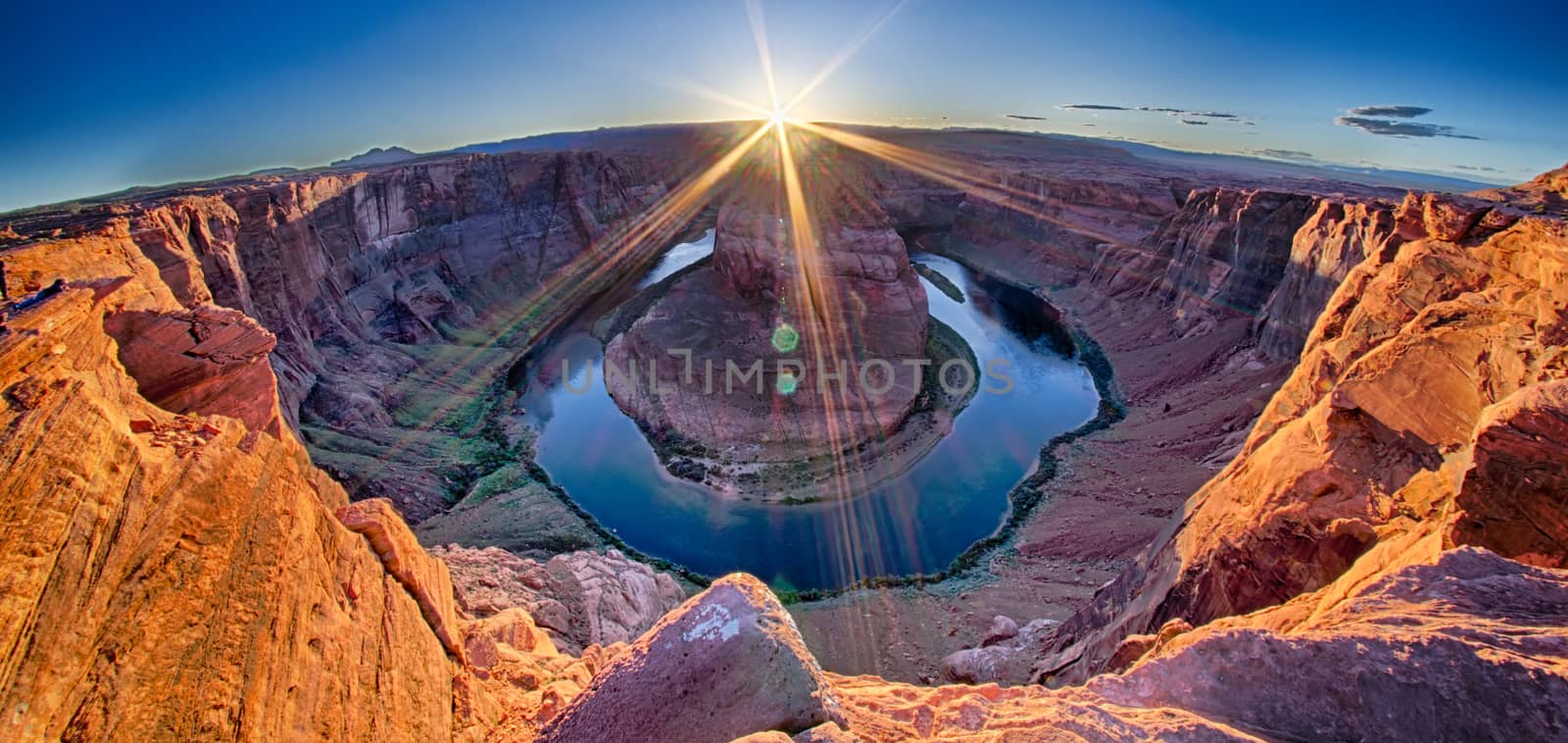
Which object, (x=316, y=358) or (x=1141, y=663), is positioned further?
(x=316, y=358)

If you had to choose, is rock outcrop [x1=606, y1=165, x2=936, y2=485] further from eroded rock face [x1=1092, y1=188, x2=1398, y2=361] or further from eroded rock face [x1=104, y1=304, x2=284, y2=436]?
eroded rock face [x1=104, y1=304, x2=284, y2=436]

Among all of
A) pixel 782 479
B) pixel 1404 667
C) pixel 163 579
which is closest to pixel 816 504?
pixel 782 479

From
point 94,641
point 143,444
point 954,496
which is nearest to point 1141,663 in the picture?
point 94,641

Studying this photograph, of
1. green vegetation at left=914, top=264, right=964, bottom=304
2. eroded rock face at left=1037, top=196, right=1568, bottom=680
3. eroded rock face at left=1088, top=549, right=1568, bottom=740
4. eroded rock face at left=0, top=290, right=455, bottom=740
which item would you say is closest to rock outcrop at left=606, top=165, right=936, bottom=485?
eroded rock face at left=1037, top=196, right=1568, bottom=680

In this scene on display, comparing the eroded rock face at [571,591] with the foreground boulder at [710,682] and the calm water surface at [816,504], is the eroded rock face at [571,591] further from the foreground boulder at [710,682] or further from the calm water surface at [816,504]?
the foreground boulder at [710,682]

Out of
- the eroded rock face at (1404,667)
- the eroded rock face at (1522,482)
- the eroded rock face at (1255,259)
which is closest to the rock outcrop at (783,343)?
the eroded rock face at (1255,259)

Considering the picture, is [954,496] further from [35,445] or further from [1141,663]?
[35,445]

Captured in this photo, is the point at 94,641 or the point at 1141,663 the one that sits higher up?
the point at 94,641
